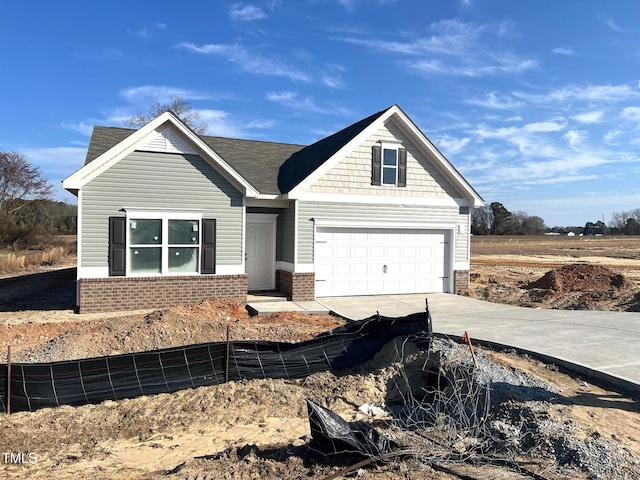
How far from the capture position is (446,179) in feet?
52.3

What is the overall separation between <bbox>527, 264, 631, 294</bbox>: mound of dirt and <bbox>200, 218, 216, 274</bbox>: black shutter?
11.9 meters

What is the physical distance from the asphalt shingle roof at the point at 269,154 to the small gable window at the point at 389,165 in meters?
0.98

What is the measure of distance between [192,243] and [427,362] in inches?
318

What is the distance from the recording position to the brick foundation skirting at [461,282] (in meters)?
16.2

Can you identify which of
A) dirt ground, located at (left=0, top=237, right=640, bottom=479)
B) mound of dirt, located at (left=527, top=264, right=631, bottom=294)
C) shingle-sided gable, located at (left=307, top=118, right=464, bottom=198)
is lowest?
dirt ground, located at (left=0, top=237, right=640, bottom=479)

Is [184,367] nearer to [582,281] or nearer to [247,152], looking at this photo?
[247,152]

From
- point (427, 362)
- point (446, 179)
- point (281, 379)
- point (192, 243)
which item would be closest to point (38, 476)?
point (281, 379)

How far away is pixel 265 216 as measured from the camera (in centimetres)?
1552

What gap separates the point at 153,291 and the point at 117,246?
59.7 inches

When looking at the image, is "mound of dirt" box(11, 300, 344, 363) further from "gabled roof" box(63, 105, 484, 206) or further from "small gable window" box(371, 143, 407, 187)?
"small gable window" box(371, 143, 407, 187)

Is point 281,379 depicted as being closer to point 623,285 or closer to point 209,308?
point 209,308

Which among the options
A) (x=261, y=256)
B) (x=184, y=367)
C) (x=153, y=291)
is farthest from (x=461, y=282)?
(x=184, y=367)

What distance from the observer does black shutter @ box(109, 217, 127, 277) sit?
12.3 meters

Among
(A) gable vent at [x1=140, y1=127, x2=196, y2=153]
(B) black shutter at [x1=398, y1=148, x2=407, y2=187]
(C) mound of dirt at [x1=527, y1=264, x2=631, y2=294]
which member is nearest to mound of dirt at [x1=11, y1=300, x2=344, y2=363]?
(A) gable vent at [x1=140, y1=127, x2=196, y2=153]
